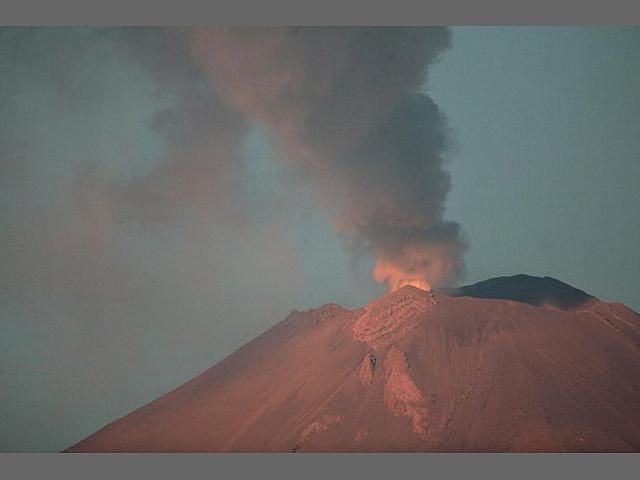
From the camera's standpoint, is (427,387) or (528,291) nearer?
(427,387)

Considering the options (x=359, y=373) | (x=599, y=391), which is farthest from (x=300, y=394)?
(x=599, y=391)

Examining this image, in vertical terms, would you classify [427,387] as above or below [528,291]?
below

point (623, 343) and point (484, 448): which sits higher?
point (623, 343)

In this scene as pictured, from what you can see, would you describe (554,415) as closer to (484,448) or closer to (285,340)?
(484,448)

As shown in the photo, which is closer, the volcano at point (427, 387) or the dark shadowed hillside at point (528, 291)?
the volcano at point (427, 387)

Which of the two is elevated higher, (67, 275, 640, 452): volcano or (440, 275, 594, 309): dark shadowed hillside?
(440, 275, 594, 309): dark shadowed hillside

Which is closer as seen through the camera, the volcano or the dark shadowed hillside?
the volcano

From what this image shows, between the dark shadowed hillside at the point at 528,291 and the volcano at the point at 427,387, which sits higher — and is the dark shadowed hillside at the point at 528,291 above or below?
above

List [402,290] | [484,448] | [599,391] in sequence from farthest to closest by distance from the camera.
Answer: [402,290] → [599,391] → [484,448]
